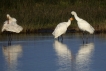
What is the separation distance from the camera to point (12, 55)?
14820 mm

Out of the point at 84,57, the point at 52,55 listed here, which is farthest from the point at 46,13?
the point at 84,57

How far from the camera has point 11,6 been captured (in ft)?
101

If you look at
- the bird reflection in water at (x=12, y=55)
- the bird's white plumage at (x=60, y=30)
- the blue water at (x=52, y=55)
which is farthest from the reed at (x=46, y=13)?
the bird reflection in water at (x=12, y=55)

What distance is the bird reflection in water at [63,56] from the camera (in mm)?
12320

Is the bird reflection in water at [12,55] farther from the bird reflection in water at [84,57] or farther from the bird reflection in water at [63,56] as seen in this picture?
the bird reflection in water at [84,57]

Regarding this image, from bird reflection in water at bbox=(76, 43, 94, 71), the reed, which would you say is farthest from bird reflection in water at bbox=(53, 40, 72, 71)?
the reed

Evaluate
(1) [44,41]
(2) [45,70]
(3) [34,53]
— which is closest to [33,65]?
(2) [45,70]

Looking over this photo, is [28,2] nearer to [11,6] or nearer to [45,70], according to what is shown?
[11,6]

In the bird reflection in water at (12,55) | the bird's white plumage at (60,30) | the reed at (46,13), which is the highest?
the reed at (46,13)

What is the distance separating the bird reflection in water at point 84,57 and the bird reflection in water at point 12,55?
156cm

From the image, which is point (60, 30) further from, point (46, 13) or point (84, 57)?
point (46, 13)

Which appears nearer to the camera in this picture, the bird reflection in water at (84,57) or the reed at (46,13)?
the bird reflection in water at (84,57)

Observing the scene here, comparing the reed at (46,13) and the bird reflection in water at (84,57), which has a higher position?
the reed at (46,13)

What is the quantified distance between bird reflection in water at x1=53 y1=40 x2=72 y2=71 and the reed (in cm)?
506
